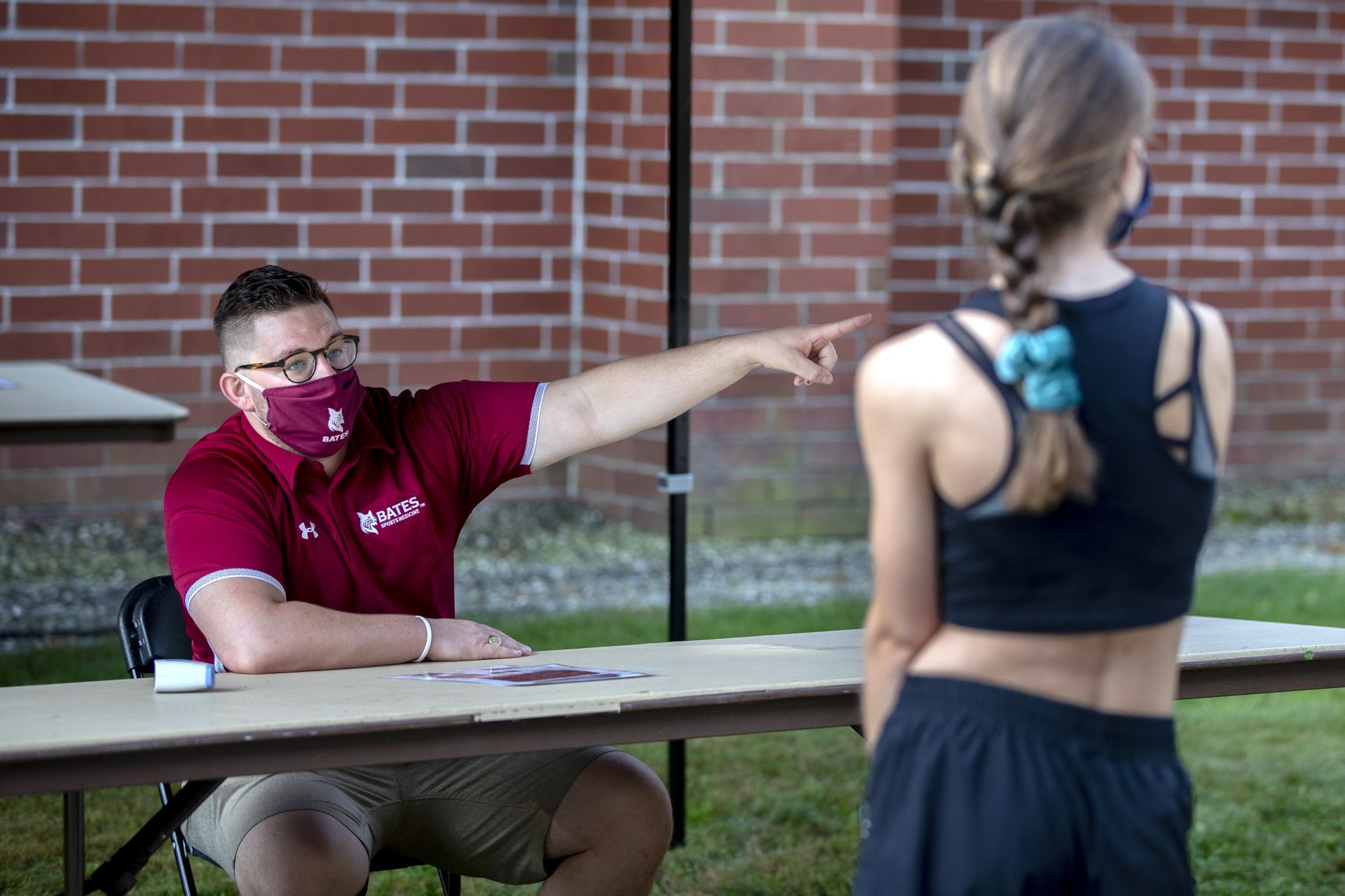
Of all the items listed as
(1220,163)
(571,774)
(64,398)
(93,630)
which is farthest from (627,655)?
(1220,163)

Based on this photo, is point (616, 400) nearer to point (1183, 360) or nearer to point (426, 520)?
point (426, 520)

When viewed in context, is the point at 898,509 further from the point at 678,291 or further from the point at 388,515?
the point at 678,291

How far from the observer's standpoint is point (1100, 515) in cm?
171

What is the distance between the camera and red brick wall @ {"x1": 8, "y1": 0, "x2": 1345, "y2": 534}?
6.63 metres

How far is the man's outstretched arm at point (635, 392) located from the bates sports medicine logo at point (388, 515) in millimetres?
278

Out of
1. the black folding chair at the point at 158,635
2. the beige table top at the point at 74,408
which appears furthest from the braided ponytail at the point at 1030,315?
the beige table top at the point at 74,408

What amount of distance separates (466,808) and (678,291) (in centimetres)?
149

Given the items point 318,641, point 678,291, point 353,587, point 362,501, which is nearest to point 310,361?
point 362,501

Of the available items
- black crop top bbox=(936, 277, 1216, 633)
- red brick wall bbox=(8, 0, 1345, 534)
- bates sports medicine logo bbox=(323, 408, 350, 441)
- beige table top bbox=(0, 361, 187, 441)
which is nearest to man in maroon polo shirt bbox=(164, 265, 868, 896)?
bates sports medicine logo bbox=(323, 408, 350, 441)

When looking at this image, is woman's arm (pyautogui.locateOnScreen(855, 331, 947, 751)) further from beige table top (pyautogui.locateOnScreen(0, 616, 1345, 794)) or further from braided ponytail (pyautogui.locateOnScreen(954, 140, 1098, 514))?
beige table top (pyautogui.locateOnScreen(0, 616, 1345, 794))

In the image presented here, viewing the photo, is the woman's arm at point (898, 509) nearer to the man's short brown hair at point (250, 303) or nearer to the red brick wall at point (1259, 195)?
the man's short brown hair at point (250, 303)

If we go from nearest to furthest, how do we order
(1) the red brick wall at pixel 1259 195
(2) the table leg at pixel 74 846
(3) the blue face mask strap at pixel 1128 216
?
1. (3) the blue face mask strap at pixel 1128 216
2. (2) the table leg at pixel 74 846
3. (1) the red brick wall at pixel 1259 195

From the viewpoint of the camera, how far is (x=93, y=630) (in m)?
5.95

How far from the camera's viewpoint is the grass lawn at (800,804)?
3898mm
